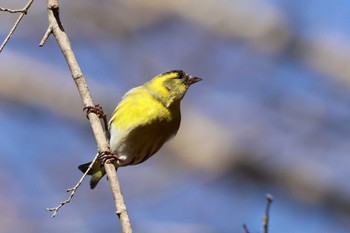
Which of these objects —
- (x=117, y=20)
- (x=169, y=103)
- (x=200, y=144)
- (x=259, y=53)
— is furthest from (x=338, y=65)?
(x=169, y=103)

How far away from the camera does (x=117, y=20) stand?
896 cm

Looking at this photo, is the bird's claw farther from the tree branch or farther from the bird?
the bird

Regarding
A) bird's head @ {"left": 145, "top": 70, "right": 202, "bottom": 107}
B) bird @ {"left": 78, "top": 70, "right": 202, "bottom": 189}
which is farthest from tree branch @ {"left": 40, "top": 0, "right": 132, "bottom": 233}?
bird's head @ {"left": 145, "top": 70, "right": 202, "bottom": 107}

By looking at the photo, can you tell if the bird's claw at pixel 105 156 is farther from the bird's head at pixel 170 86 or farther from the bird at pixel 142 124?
the bird's head at pixel 170 86

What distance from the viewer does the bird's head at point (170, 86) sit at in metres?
5.38

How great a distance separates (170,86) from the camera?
18.1 feet

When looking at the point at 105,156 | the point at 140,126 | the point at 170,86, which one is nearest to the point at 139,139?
the point at 140,126

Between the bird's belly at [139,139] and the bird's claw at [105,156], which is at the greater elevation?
the bird's belly at [139,139]

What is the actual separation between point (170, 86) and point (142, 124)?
0.49 meters

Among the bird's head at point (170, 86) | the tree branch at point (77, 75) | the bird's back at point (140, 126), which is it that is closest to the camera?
the tree branch at point (77, 75)

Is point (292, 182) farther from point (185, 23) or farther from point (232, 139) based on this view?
point (185, 23)

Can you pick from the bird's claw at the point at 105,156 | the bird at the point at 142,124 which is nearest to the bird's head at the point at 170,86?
the bird at the point at 142,124

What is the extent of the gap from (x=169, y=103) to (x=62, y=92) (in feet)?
10.9

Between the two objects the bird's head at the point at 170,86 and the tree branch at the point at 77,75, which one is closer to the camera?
the tree branch at the point at 77,75
